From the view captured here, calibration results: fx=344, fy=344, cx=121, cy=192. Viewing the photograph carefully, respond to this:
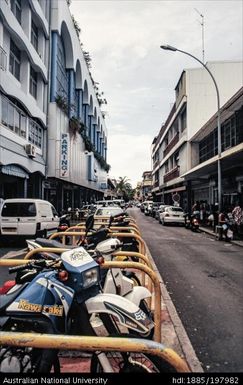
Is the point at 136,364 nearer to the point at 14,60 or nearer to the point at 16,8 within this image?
the point at 14,60

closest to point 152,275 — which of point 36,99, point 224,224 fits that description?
point 224,224

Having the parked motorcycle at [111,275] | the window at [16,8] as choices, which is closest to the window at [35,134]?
the window at [16,8]

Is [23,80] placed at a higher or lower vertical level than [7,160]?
higher

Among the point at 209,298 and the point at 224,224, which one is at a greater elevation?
the point at 224,224

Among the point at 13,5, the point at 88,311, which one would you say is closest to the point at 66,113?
the point at 13,5

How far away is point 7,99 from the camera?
57.3 feet

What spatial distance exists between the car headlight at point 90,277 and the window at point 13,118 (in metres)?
15.4

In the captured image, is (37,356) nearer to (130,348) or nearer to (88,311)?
(88,311)

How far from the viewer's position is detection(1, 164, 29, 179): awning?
1641 centimetres

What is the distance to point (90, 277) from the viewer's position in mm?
2859

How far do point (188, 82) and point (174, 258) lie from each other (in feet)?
81.2

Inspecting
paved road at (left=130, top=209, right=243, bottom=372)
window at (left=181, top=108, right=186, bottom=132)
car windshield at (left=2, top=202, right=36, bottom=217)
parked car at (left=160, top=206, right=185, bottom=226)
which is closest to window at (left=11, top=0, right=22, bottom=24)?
car windshield at (left=2, top=202, right=36, bottom=217)

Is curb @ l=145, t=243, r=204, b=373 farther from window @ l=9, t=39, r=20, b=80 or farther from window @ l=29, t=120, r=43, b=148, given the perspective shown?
window @ l=29, t=120, r=43, b=148

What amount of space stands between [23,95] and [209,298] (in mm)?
16235
